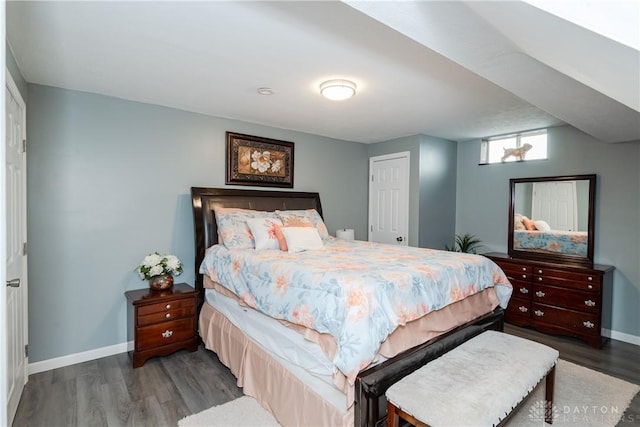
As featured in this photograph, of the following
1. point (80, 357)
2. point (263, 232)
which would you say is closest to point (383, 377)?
point (263, 232)

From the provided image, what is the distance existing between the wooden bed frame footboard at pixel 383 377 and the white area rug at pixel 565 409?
1.82ft

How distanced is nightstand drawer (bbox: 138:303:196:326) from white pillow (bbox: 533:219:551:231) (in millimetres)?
4097

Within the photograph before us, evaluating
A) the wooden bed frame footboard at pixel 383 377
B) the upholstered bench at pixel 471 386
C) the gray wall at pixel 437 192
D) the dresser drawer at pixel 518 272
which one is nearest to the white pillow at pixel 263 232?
the wooden bed frame footboard at pixel 383 377

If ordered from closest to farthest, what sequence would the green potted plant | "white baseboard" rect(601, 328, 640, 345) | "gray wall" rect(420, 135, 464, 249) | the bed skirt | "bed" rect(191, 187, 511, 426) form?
"bed" rect(191, 187, 511, 426) < the bed skirt < "white baseboard" rect(601, 328, 640, 345) < "gray wall" rect(420, 135, 464, 249) < the green potted plant

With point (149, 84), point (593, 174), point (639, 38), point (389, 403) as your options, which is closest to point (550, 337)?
point (593, 174)

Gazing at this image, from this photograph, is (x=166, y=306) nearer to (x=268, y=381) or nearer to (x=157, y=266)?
(x=157, y=266)

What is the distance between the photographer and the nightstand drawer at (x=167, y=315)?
2.78m

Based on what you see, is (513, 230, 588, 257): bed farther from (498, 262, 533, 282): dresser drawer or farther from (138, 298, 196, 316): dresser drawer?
(138, 298, 196, 316): dresser drawer

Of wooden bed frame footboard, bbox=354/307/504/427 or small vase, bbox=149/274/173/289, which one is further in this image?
small vase, bbox=149/274/173/289

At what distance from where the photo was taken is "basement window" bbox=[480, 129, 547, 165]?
4145 millimetres

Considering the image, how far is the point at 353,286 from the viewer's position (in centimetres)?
180

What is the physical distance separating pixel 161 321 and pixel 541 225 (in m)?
4.39

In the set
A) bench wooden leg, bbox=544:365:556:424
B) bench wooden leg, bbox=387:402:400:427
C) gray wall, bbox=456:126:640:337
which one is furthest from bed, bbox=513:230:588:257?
bench wooden leg, bbox=387:402:400:427

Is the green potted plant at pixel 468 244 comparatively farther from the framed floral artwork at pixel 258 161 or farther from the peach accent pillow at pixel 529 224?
the framed floral artwork at pixel 258 161
